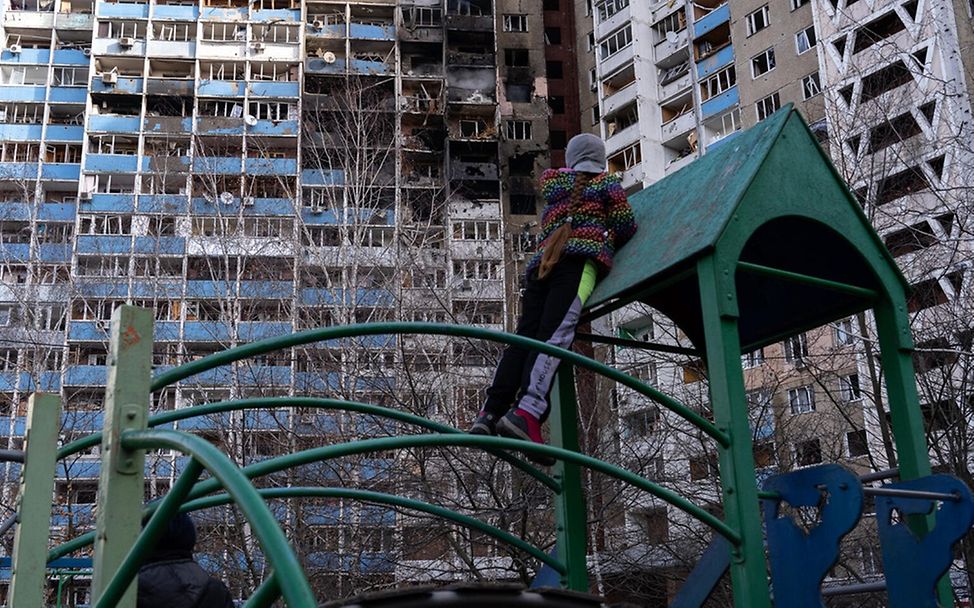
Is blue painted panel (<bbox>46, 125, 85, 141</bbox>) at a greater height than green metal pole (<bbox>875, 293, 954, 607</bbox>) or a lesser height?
greater

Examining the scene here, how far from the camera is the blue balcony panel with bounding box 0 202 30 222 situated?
34375mm

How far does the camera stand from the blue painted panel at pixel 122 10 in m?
45.2

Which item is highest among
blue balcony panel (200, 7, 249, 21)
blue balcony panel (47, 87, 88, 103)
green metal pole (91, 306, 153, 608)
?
blue balcony panel (200, 7, 249, 21)

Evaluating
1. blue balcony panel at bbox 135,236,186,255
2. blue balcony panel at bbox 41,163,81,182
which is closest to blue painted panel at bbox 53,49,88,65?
blue balcony panel at bbox 41,163,81,182

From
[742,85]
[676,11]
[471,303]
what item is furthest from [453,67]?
[471,303]

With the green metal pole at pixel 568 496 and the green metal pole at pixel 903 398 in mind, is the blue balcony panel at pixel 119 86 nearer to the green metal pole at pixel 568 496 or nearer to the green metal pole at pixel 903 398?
the green metal pole at pixel 568 496

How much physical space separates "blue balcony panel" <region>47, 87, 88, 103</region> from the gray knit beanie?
45002mm

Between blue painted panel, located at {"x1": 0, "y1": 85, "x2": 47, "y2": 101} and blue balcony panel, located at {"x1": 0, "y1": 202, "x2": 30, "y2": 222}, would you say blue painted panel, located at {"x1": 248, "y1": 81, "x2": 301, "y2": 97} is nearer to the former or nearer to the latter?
blue painted panel, located at {"x1": 0, "y1": 85, "x2": 47, "y2": 101}

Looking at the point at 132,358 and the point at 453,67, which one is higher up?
the point at 453,67

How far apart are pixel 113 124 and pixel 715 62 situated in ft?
82.7

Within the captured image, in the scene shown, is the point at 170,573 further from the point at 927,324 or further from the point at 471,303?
the point at 471,303

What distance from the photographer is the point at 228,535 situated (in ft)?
59.6

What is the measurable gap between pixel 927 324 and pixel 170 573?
1275 centimetres

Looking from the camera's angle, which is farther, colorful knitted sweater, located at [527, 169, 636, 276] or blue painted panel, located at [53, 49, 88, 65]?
blue painted panel, located at [53, 49, 88, 65]
